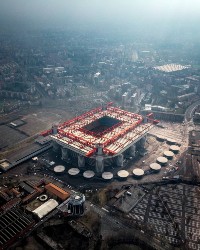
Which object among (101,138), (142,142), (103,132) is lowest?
(142,142)

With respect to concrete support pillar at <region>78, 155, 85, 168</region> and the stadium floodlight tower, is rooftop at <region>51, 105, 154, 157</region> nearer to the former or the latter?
the stadium floodlight tower

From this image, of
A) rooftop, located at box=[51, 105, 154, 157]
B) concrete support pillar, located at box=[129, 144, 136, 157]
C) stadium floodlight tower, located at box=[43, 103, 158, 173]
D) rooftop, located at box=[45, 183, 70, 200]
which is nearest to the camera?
rooftop, located at box=[45, 183, 70, 200]

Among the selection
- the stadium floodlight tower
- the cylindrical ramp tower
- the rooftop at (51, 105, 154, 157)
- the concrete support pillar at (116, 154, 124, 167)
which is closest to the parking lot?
the concrete support pillar at (116, 154, 124, 167)

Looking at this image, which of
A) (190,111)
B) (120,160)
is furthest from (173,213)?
(190,111)

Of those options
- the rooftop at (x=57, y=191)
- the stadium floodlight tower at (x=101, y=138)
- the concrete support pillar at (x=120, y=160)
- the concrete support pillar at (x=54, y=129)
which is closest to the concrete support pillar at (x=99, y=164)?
the stadium floodlight tower at (x=101, y=138)

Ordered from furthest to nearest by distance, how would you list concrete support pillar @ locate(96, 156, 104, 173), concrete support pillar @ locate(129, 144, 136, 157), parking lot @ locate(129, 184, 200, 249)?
concrete support pillar @ locate(129, 144, 136, 157) < concrete support pillar @ locate(96, 156, 104, 173) < parking lot @ locate(129, 184, 200, 249)

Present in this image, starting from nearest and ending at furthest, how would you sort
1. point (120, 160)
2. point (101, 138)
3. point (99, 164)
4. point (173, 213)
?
point (173, 213) → point (99, 164) → point (120, 160) → point (101, 138)

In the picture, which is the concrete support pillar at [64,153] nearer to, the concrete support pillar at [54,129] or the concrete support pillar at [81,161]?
the concrete support pillar at [81,161]

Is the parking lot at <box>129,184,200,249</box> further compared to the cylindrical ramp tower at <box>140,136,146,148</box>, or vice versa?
the cylindrical ramp tower at <box>140,136,146,148</box>

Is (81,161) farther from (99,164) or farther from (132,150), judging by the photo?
(132,150)
